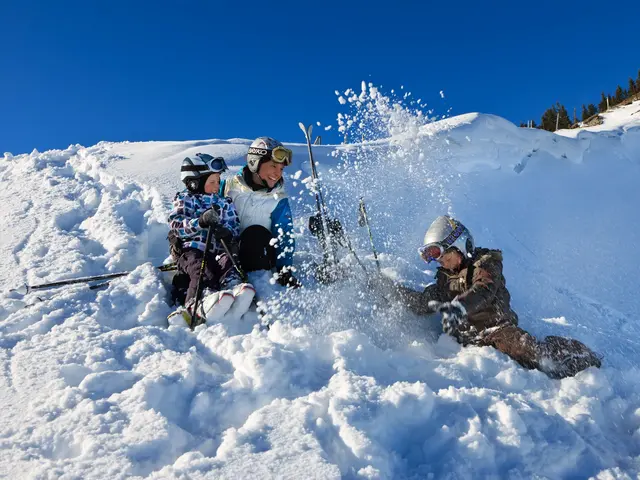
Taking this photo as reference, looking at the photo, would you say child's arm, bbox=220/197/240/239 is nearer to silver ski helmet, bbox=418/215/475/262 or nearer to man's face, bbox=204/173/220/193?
man's face, bbox=204/173/220/193

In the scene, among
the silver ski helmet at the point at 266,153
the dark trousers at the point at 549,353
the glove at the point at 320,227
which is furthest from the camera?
the glove at the point at 320,227

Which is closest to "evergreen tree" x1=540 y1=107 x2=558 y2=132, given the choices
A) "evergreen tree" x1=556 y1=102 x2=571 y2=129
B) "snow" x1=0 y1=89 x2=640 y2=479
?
"evergreen tree" x1=556 y1=102 x2=571 y2=129

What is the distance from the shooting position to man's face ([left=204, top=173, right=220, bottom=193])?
189 inches

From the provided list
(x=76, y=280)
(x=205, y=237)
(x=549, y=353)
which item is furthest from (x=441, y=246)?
(x=76, y=280)

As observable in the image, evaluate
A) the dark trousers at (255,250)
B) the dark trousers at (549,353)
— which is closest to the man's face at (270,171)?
the dark trousers at (255,250)

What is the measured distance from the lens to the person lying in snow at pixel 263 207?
4836mm

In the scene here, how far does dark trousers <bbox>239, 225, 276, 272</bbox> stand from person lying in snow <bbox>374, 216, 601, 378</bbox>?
1.22m

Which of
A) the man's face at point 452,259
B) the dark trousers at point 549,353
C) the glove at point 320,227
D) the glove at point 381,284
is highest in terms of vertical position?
the glove at point 320,227

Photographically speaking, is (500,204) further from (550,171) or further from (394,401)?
(394,401)

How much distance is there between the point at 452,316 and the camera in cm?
385

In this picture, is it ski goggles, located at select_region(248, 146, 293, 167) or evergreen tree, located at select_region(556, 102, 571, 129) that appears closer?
ski goggles, located at select_region(248, 146, 293, 167)

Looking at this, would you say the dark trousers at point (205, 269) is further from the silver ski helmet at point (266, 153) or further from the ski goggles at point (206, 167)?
the silver ski helmet at point (266, 153)

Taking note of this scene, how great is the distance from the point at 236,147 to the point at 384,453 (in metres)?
7.94

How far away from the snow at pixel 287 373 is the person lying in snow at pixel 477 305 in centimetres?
14
